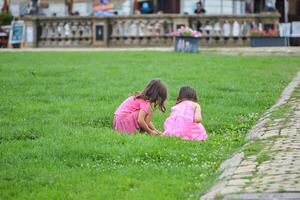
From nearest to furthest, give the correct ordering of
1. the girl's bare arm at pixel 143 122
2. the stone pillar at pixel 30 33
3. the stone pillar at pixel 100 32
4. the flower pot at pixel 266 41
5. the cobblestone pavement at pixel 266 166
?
the cobblestone pavement at pixel 266 166
the girl's bare arm at pixel 143 122
the flower pot at pixel 266 41
the stone pillar at pixel 100 32
the stone pillar at pixel 30 33

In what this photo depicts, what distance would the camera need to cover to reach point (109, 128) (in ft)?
44.7

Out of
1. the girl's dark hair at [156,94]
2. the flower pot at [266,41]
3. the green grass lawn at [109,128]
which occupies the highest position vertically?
the girl's dark hair at [156,94]

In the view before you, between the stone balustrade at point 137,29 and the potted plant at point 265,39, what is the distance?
3.25 feet

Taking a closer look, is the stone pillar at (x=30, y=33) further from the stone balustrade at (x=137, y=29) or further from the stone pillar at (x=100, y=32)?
the stone pillar at (x=100, y=32)

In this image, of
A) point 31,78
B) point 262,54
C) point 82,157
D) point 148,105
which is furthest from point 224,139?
point 262,54

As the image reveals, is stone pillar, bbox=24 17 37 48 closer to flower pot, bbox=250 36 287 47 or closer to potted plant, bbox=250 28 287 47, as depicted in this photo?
potted plant, bbox=250 28 287 47

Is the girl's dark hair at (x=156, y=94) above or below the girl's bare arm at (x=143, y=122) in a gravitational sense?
above

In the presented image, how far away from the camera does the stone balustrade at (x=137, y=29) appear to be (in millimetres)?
37781

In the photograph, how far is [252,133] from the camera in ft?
42.1

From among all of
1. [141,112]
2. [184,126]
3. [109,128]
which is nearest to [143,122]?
[141,112]

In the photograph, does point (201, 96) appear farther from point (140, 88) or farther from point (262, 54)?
point (262, 54)

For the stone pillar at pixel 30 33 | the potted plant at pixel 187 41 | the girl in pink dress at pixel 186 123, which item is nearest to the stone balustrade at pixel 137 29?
the stone pillar at pixel 30 33

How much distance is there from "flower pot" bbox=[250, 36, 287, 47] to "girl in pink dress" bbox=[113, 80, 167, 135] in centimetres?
2291

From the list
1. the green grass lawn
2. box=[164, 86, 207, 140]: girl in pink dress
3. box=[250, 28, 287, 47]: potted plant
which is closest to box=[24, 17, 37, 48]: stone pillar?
box=[250, 28, 287, 47]: potted plant
